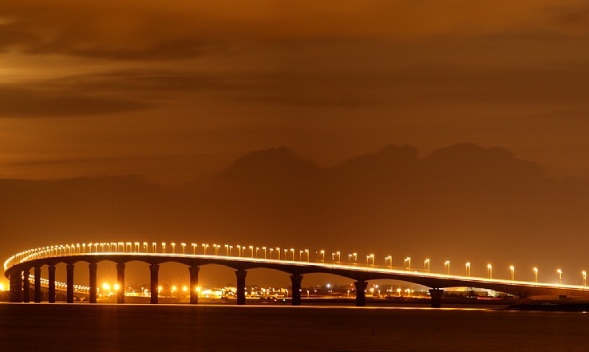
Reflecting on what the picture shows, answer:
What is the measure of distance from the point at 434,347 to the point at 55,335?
32.9m

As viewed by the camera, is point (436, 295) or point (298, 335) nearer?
point (298, 335)

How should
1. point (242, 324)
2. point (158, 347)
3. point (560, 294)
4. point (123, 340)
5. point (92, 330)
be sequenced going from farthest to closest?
point (560, 294), point (242, 324), point (92, 330), point (123, 340), point (158, 347)

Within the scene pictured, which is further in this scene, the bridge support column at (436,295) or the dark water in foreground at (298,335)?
the bridge support column at (436,295)

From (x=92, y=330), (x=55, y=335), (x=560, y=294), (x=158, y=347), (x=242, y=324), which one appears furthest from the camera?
(x=560, y=294)

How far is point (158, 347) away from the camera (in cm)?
8719

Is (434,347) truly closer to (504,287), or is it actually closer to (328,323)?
(328,323)

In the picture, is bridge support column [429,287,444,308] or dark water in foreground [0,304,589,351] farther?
bridge support column [429,287,444,308]

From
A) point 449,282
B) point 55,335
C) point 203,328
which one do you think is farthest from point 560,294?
point 55,335

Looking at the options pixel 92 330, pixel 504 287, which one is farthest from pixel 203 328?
pixel 504 287

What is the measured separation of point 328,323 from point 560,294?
55005 mm

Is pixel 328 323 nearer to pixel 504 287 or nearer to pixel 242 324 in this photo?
pixel 242 324

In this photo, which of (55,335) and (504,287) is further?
(504,287)

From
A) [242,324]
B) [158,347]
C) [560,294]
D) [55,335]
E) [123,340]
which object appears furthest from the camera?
[560,294]

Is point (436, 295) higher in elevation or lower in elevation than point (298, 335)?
lower
